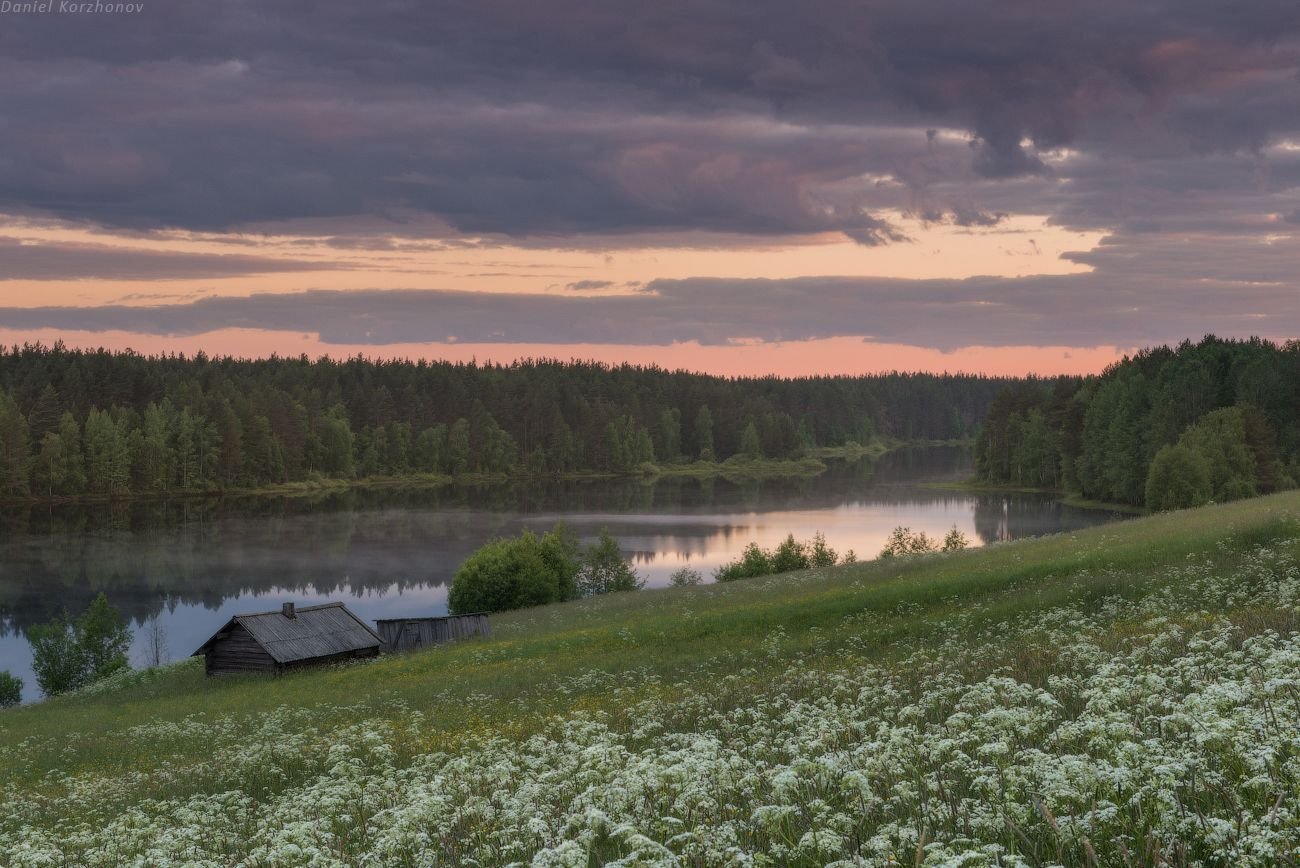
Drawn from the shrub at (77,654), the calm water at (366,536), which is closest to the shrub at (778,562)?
the calm water at (366,536)

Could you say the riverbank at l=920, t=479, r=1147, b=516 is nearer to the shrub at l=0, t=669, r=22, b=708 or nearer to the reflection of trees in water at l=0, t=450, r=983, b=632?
the reflection of trees in water at l=0, t=450, r=983, b=632

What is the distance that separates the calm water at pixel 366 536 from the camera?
78938 mm

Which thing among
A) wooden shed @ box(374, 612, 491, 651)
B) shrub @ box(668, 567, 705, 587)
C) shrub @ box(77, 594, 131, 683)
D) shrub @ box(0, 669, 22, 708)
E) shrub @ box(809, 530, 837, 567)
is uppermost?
shrub @ box(809, 530, 837, 567)

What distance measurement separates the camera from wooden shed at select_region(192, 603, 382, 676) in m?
48.4

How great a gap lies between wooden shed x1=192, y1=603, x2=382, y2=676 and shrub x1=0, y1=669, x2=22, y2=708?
41.0ft

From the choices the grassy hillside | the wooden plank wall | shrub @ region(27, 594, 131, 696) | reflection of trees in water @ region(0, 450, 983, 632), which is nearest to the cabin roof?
the wooden plank wall

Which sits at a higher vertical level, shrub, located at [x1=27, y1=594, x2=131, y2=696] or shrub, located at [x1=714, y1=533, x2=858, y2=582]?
shrub, located at [x1=714, y1=533, x2=858, y2=582]

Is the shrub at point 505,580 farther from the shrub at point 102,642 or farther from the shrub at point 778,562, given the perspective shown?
the shrub at point 102,642

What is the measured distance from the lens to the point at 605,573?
78.9 meters

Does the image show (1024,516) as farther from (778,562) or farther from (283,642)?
(283,642)

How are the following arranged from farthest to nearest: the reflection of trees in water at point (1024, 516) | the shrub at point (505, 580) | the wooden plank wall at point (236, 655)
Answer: the reflection of trees in water at point (1024, 516) < the shrub at point (505, 580) < the wooden plank wall at point (236, 655)

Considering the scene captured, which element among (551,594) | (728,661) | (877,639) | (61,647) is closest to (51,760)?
(728,661)

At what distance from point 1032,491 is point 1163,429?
3154cm

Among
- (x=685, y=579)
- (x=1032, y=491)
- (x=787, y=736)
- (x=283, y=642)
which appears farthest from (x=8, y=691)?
(x=1032, y=491)
